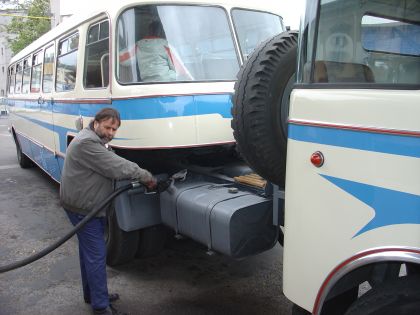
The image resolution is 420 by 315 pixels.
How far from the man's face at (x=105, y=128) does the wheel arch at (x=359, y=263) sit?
1.95m

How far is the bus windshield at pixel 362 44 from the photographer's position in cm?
196

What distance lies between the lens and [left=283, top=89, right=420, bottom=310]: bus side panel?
1773mm

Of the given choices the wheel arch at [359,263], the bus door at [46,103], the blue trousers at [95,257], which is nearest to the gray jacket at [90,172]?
the blue trousers at [95,257]

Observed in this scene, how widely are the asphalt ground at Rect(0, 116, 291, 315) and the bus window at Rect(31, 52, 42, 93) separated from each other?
2.58 meters

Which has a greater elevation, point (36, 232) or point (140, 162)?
point (140, 162)

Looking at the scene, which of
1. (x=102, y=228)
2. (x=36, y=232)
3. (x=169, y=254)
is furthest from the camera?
(x=36, y=232)

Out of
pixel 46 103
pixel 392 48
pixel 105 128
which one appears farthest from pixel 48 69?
pixel 392 48

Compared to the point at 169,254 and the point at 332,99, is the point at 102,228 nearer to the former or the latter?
the point at 169,254

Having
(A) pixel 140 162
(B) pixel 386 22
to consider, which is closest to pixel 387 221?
(B) pixel 386 22

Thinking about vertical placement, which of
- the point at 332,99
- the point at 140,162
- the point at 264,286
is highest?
the point at 332,99

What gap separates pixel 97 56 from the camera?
4.46 metres

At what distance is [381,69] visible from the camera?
1999 millimetres

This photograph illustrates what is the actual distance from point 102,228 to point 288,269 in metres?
1.73

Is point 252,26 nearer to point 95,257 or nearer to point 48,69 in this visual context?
point 95,257
